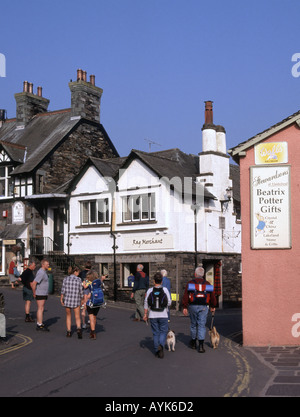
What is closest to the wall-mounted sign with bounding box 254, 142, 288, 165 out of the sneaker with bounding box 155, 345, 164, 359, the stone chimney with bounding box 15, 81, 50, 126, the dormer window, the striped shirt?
the sneaker with bounding box 155, 345, 164, 359

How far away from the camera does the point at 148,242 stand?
29.6 m

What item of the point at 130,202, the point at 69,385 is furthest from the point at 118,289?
the point at 69,385

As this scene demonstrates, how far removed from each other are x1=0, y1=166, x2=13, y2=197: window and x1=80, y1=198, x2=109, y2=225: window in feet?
17.3

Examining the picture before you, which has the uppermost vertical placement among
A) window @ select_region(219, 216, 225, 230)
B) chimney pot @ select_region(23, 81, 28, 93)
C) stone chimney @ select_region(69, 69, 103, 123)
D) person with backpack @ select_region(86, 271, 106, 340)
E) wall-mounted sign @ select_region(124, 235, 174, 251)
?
chimney pot @ select_region(23, 81, 28, 93)

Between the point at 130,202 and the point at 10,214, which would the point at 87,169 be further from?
the point at 10,214

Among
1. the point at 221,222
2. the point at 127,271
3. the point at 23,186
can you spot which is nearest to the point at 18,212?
the point at 23,186

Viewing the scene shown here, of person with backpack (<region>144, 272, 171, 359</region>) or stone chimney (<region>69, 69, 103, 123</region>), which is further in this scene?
stone chimney (<region>69, 69, 103, 123</region>)

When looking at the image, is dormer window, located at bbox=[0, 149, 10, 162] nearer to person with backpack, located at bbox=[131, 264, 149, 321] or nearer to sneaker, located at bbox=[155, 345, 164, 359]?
person with backpack, located at bbox=[131, 264, 149, 321]

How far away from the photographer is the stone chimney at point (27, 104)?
39688 millimetres

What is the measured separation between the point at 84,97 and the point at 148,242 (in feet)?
38.8

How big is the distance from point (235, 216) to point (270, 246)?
1879 centimetres

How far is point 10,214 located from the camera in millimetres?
34719

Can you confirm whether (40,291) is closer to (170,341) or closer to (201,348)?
(170,341)

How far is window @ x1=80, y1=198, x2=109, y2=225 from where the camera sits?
1239 inches
